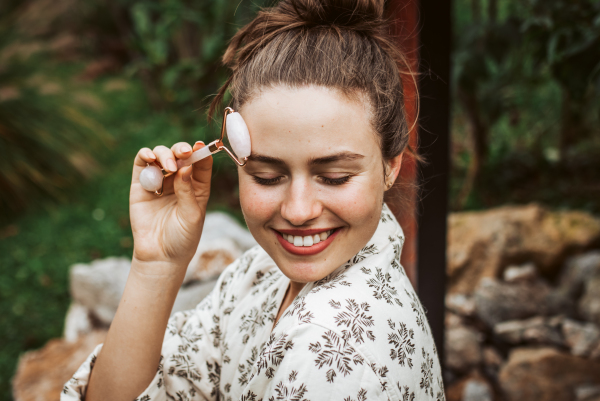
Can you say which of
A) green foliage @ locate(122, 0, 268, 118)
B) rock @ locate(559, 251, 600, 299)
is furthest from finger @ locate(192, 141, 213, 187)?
rock @ locate(559, 251, 600, 299)

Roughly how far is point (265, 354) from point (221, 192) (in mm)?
4179

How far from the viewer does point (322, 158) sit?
1099mm

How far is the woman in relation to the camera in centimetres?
103

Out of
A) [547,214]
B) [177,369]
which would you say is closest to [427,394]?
[177,369]

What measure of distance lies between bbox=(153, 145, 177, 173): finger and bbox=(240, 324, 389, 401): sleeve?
1.98 ft

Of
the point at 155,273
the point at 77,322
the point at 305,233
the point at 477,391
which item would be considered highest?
the point at 305,233

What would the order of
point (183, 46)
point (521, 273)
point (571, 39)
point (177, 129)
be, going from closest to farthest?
point (571, 39), point (521, 273), point (177, 129), point (183, 46)

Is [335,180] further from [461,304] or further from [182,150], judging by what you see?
[461,304]

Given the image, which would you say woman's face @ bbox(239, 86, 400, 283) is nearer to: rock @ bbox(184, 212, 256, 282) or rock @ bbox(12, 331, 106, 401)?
rock @ bbox(12, 331, 106, 401)

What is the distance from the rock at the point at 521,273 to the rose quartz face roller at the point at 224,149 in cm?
260

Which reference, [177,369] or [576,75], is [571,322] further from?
[177,369]

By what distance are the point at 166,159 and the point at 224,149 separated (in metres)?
0.22

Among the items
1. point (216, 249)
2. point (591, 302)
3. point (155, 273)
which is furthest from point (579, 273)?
point (155, 273)

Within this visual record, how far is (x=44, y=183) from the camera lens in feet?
16.5
